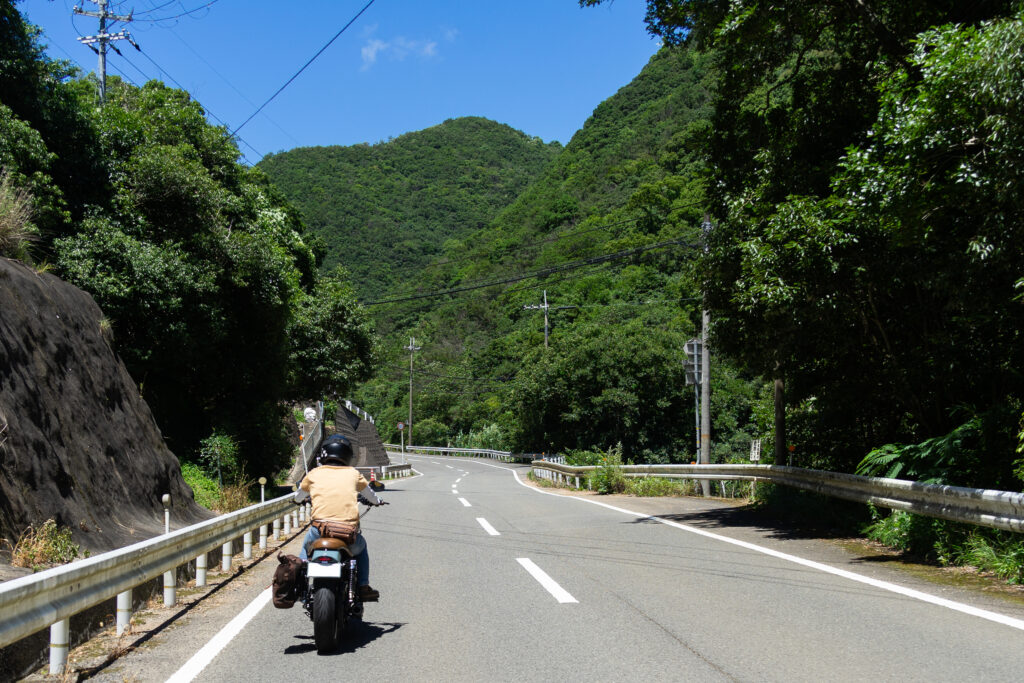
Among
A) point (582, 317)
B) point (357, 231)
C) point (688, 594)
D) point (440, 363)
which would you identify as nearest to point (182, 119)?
point (688, 594)

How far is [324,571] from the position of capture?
5.45m

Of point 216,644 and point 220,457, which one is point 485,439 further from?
point 216,644

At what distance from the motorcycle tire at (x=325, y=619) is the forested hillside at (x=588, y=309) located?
10400 mm

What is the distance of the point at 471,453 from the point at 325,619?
73.2 metres

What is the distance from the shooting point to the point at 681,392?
47.9 metres

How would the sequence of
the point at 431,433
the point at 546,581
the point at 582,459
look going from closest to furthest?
1. the point at 546,581
2. the point at 582,459
3. the point at 431,433

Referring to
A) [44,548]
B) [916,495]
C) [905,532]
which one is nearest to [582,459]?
[905,532]

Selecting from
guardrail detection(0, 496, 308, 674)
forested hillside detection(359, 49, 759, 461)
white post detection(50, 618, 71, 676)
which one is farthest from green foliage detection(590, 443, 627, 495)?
white post detection(50, 618, 71, 676)

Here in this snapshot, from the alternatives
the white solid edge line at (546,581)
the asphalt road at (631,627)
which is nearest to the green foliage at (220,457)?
the asphalt road at (631,627)

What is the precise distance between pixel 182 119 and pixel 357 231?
5833cm

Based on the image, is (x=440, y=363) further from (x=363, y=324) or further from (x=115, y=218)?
(x=115, y=218)

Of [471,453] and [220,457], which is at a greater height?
[220,457]

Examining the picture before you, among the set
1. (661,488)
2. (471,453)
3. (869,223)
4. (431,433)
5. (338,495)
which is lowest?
(471,453)

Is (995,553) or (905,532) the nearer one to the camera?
(995,553)
